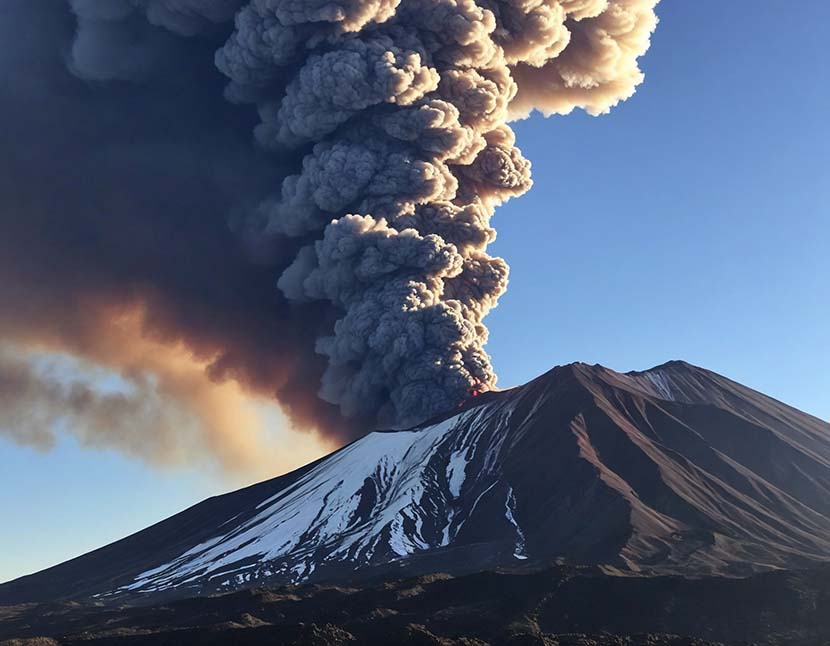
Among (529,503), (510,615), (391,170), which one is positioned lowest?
(510,615)

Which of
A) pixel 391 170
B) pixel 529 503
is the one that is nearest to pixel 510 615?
pixel 529 503

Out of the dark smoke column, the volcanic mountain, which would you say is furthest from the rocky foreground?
the dark smoke column

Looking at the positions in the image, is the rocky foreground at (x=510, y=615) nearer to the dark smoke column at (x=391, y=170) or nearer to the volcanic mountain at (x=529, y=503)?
the volcanic mountain at (x=529, y=503)

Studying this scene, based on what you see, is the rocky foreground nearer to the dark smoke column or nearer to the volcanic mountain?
the volcanic mountain

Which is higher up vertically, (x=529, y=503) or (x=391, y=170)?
(x=391, y=170)

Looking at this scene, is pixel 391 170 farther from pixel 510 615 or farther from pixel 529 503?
pixel 510 615

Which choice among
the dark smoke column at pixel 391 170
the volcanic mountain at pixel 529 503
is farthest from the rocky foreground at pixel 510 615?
the dark smoke column at pixel 391 170

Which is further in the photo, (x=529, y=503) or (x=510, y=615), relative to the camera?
(x=529, y=503)

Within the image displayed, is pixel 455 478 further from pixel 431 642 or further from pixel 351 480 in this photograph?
pixel 431 642
